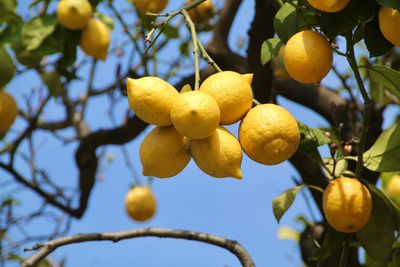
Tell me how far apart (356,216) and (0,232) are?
1.40 metres

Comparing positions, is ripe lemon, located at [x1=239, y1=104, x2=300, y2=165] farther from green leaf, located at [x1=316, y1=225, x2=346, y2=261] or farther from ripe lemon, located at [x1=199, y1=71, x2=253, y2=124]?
green leaf, located at [x1=316, y1=225, x2=346, y2=261]

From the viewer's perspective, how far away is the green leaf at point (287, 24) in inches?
39.1

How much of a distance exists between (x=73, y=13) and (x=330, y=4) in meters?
0.96

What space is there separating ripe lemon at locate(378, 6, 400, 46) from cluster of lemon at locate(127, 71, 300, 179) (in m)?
0.16

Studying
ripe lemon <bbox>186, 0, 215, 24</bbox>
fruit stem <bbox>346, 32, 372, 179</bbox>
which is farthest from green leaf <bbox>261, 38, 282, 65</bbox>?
ripe lemon <bbox>186, 0, 215, 24</bbox>

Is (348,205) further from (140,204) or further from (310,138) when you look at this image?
(140,204)

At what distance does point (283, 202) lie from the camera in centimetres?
106

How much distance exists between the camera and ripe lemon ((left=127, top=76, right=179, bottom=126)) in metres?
0.78

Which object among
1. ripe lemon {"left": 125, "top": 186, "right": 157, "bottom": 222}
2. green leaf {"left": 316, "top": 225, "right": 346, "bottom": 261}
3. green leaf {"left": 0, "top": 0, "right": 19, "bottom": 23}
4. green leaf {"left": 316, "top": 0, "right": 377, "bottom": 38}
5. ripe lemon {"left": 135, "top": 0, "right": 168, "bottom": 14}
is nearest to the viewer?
green leaf {"left": 316, "top": 0, "right": 377, "bottom": 38}

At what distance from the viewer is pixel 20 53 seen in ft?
5.24

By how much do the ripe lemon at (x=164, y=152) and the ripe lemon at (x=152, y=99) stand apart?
0.02 metres

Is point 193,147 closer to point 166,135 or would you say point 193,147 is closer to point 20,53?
point 166,135

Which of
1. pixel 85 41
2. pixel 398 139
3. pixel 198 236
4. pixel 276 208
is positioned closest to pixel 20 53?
pixel 85 41

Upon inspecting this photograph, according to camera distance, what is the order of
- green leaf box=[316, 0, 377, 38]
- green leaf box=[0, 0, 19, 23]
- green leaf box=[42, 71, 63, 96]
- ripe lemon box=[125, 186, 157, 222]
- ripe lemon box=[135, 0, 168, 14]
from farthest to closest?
ripe lemon box=[125, 186, 157, 222] < green leaf box=[42, 71, 63, 96] < ripe lemon box=[135, 0, 168, 14] < green leaf box=[0, 0, 19, 23] < green leaf box=[316, 0, 377, 38]
